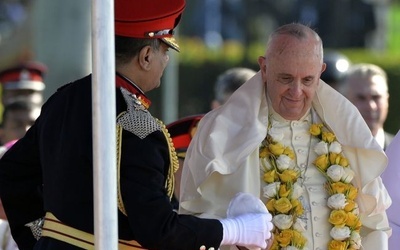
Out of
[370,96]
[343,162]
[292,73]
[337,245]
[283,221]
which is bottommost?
[337,245]

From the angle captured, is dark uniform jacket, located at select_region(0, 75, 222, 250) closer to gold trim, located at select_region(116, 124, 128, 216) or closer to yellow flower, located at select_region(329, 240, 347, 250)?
gold trim, located at select_region(116, 124, 128, 216)

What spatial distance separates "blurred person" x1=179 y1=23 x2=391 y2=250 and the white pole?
3.29 feet

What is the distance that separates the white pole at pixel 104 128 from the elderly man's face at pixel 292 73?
1.27m

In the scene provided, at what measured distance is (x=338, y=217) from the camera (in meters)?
4.86

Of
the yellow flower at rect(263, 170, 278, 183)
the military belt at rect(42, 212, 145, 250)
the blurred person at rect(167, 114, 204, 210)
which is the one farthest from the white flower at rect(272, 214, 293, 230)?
the blurred person at rect(167, 114, 204, 210)

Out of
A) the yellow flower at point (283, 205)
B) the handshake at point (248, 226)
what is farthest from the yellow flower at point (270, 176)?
the handshake at point (248, 226)

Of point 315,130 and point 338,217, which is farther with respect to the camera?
point 315,130

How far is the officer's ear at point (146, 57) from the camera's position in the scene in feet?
14.0

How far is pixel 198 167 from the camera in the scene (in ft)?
15.7

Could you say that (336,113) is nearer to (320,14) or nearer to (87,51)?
(87,51)

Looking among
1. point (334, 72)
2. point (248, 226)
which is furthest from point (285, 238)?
point (334, 72)

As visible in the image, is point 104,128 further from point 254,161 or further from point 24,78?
point 24,78

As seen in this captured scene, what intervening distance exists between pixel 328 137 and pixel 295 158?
0.16m

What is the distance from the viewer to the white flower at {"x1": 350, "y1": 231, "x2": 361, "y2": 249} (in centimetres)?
489
